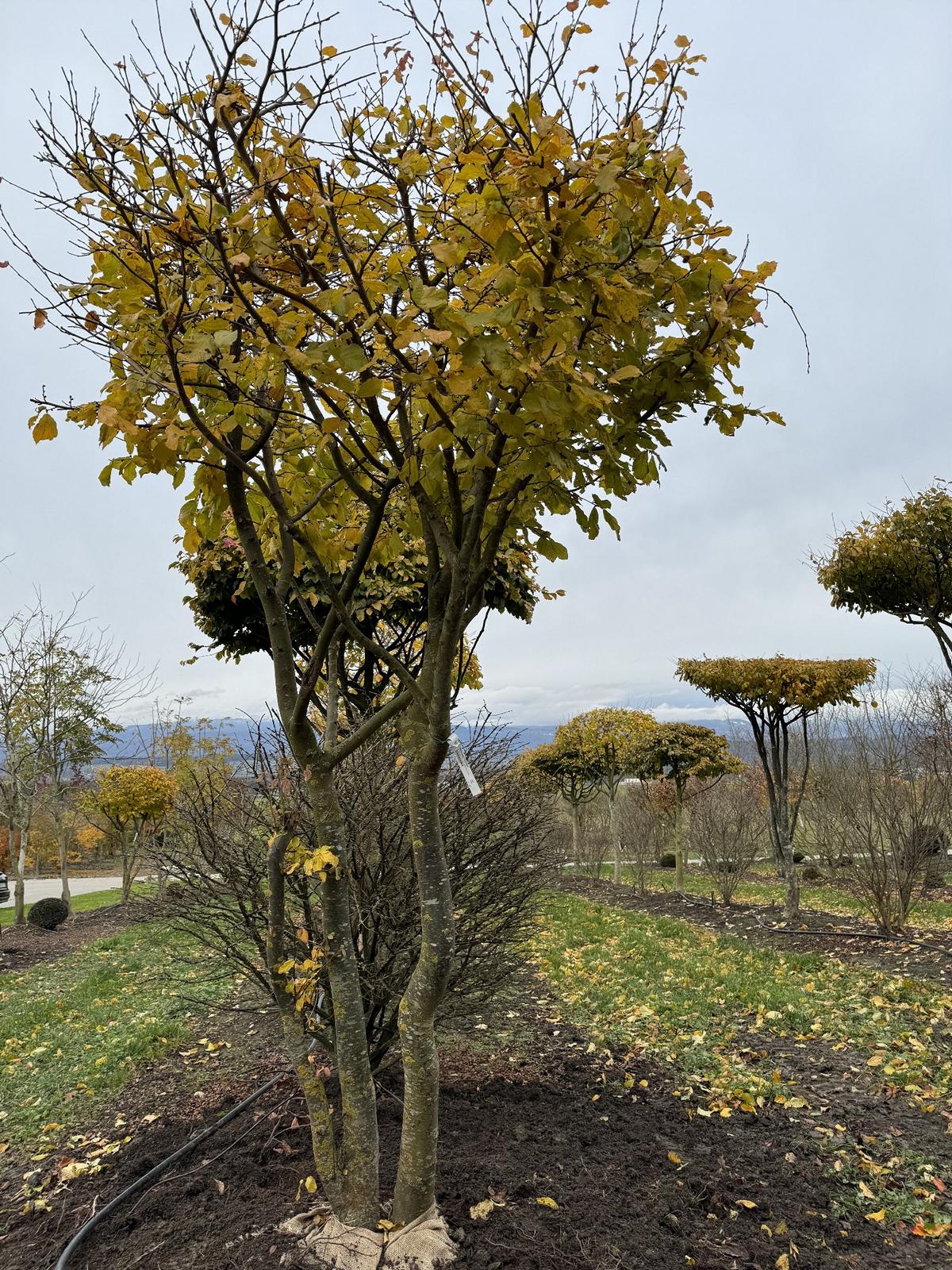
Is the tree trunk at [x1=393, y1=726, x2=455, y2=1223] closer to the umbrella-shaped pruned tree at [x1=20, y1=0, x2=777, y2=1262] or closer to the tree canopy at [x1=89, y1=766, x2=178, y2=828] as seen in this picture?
the umbrella-shaped pruned tree at [x1=20, y1=0, x2=777, y2=1262]

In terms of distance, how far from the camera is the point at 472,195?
1.69 metres

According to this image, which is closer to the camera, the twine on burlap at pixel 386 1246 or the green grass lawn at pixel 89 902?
the twine on burlap at pixel 386 1246

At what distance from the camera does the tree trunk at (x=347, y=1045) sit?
226cm

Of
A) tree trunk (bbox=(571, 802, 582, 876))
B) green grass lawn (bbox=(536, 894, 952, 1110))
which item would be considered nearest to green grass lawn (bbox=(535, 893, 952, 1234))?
green grass lawn (bbox=(536, 894, 952, 1110))

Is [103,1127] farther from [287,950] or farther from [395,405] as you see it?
[395,405]

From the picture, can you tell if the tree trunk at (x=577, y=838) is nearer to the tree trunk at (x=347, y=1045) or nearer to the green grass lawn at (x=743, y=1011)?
the green grass lawn at (x=743, y=1011)

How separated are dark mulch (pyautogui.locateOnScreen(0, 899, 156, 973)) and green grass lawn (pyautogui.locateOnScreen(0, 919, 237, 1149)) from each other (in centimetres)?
70

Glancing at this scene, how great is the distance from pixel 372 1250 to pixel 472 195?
2902 mm

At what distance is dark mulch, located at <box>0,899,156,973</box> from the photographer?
9.63m

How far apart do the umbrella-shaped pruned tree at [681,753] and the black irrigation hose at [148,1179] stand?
10.2 meters

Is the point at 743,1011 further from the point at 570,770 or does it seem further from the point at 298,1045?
the point at 570,770

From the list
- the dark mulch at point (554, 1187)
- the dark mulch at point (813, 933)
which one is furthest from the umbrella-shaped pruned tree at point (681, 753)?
the dark mulch at point (554, 1187)

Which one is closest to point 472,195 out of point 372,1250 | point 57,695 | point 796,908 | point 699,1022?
point 372,1250

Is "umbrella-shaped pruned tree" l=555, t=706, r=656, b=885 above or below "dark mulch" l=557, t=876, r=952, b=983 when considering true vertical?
above
